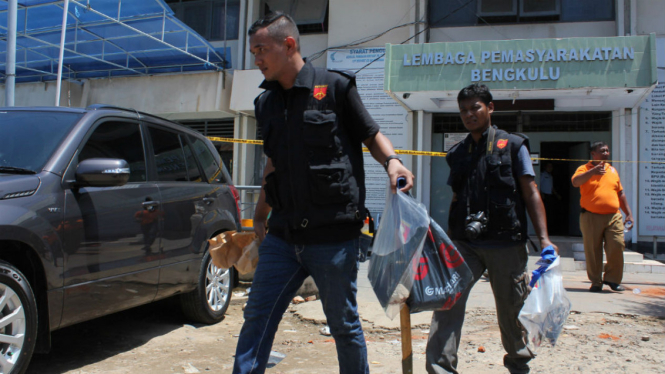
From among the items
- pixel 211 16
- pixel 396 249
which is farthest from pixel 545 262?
A: pixel 211 16

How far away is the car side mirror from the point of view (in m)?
3.34

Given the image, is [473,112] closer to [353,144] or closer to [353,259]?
[353,144]

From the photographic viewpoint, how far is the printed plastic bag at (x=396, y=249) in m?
2.50

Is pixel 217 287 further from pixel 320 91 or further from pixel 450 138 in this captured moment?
pixel 450 138

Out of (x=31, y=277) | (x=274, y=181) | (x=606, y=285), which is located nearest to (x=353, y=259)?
(x=274, y=181)

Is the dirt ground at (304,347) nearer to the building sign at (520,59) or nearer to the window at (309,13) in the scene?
the building sign at (520,59)

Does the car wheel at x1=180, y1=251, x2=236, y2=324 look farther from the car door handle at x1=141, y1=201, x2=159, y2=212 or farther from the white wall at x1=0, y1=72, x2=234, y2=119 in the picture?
the white wall at x1=0, y1=72, x2=234, y2=119

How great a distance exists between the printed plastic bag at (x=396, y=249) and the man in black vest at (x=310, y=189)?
18 cm

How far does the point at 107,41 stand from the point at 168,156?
8830mm

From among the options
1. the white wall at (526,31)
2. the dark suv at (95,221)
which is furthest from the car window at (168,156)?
the white wall at (526,31)

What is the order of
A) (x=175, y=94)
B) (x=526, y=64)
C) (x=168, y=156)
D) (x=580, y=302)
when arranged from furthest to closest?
(x=175, y=94) → (x=526, y=64) → (x=580, y=302) → (x=168, y=156)

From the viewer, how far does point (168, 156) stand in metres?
4.57

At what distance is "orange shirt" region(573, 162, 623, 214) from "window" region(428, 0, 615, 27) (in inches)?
266

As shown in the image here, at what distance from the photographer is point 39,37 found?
11703 millimetres
